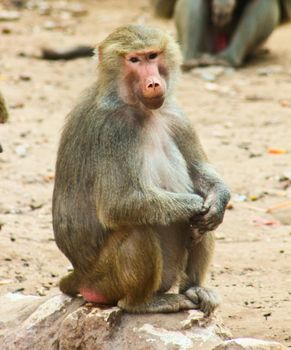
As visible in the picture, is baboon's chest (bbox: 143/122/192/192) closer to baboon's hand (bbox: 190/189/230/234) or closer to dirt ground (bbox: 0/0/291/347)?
baboon's hand (bbox: 190/189/230/234)

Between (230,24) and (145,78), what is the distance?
7.65 m

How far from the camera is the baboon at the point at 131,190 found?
4195 mm

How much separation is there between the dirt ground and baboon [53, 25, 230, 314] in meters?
0.34

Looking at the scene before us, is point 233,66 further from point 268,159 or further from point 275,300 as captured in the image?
point 275,300

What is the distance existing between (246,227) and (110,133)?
2441mm

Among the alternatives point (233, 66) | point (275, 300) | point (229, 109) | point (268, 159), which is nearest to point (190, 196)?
point (275, 300)

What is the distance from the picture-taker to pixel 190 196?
433 centimetres

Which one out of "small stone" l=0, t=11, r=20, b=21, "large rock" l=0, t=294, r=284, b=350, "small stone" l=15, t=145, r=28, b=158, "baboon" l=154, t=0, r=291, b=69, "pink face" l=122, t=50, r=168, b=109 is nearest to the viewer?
"large rock" l=0, t=294, r=284, b=350

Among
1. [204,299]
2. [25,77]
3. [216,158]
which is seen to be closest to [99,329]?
[204,299]

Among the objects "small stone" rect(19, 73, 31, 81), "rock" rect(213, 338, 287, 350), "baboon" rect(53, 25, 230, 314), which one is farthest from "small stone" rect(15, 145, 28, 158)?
"rock" rect(213, 338, 287, 350)

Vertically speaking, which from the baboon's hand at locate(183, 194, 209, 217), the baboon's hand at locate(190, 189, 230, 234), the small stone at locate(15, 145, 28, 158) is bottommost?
the small stone at locate(15, 145, 28, 158)

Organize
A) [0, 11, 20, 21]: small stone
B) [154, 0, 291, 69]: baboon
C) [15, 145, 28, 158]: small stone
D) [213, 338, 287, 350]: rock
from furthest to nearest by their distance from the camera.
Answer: [0, 11, 20, 21]: small stone
[154, 0, 291, 69]: baboon
[15, 145, 28, 158]: small stone
[213, 338, 287, 350]: rock

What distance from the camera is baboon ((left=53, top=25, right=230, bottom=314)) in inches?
165

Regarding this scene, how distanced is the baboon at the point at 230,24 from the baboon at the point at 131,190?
267 inches
